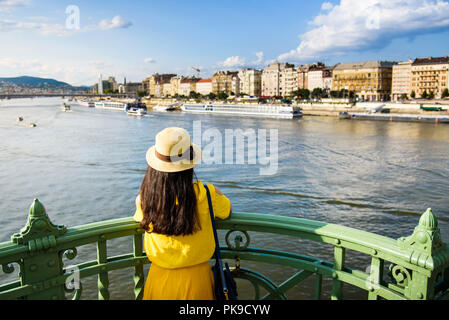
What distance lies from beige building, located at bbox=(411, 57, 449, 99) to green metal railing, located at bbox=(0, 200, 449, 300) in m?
74.7

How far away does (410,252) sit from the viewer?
61.9 inches

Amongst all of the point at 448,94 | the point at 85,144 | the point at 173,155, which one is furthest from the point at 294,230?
the point at 448,94

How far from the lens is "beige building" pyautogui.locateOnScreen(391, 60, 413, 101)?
7219 centimetres

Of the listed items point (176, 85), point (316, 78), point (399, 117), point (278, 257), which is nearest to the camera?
point (278, 257)

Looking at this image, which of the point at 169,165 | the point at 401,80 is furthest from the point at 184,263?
the point at 401,80

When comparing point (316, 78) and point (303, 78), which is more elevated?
point (303, 78)

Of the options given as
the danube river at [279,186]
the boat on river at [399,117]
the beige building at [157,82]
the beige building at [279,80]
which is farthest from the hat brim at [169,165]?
the beige building at [157,82]

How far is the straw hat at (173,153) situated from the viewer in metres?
1.68

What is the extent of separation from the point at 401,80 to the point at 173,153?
264 ft

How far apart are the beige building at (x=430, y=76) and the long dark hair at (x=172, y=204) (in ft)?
246

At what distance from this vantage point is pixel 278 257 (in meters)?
2.02

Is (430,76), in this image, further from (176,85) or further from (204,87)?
(176,85)

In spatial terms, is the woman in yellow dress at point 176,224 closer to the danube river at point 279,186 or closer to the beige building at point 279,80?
the danube river at point 279,186

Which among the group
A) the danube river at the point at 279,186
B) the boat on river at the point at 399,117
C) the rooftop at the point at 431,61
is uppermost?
the rooftop at the point at 431,61
